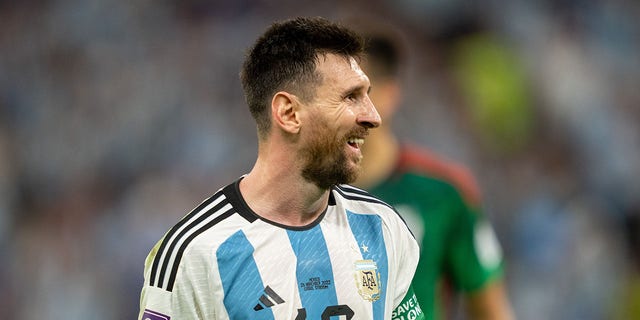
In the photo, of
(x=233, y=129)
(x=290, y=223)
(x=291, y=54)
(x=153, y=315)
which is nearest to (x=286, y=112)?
(x=291, y=54)

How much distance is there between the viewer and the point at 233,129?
809 cm

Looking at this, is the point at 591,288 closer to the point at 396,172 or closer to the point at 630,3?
the point at 630,3

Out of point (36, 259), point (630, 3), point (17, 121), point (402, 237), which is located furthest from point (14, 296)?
point (630, 3)

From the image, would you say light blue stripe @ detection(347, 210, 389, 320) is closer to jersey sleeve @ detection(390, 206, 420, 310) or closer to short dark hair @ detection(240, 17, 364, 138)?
jersey sleeve @ detection(390, 206, 420, 310)

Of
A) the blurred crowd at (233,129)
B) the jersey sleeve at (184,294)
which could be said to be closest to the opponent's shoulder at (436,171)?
the jersey sleeve at (184,294)

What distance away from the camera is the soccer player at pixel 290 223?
2.69 m

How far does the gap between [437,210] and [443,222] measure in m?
0.06

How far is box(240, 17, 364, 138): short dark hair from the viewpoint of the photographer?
2.83 meters

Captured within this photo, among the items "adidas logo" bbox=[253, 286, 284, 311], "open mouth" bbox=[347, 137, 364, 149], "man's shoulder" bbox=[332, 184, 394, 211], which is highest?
"open mouth" bbox=[347, 137, 364, 149]

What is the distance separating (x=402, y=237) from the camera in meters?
3.07

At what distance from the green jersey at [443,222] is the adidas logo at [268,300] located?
1.60 metres

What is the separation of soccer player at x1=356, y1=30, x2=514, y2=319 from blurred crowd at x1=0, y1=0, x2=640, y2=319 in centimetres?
330

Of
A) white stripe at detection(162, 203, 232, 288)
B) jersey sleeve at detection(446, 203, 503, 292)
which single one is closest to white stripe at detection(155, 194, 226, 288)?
white stripe at detection(162, 203, 232, 288)

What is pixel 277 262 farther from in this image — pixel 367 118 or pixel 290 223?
pixel 367 118
